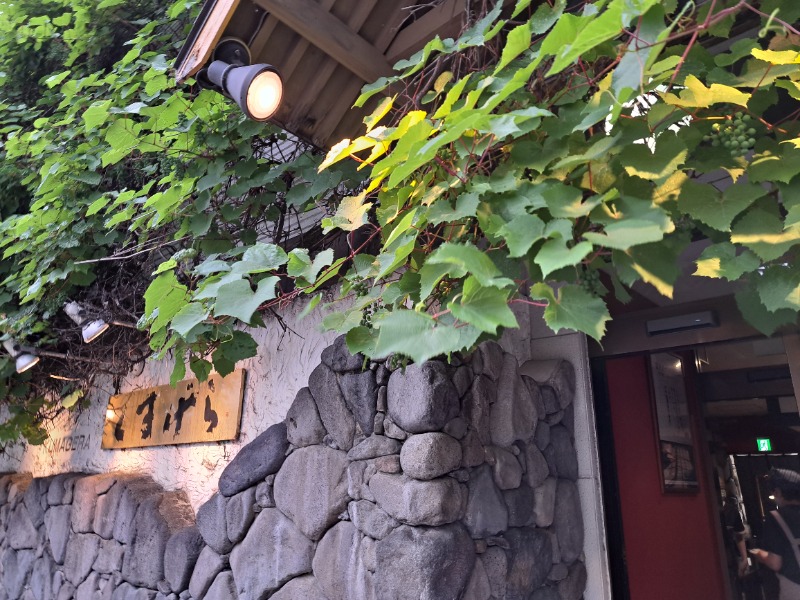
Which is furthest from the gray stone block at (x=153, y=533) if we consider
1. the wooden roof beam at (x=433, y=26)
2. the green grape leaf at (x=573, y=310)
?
the green grape leaf at (x=573, y=310)

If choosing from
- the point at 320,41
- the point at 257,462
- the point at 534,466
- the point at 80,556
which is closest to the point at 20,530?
the point at 80,556

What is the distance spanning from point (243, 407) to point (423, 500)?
142cm

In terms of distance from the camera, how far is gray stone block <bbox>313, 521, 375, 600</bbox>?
1956mm

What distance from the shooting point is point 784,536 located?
9.71 ft

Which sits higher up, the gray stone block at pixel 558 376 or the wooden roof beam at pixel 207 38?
the wooden roof beam at pixel 207 38

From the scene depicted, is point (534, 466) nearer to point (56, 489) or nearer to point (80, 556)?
point (80, 556)

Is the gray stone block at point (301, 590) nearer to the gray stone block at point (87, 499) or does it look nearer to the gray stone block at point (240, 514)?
the gray stone block at point (240, 514)

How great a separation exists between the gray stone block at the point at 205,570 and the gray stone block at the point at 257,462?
28 centimetres

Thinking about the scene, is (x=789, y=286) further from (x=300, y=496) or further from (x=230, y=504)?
(x=230, y=504)

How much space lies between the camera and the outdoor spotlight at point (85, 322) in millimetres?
3150

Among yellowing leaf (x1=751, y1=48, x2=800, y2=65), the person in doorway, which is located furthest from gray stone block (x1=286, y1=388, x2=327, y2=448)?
the person in doorway

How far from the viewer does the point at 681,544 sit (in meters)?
2.99

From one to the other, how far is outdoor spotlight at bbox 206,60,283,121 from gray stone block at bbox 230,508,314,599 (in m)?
1.54

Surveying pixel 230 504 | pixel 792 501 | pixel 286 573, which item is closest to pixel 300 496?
pixel 286 573
